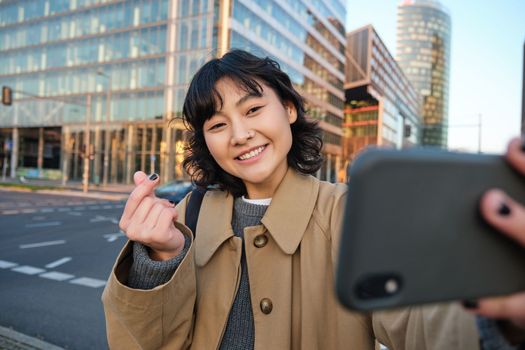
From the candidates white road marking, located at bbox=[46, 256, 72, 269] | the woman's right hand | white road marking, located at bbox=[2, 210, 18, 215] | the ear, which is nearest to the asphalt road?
white road marking, located at bbox=[46, 256, 72, 269]

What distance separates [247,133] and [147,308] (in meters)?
0.75

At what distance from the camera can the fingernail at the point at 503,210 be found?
45 cm

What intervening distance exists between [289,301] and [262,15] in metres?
30.1

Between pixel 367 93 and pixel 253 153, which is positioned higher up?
pixel 367 93

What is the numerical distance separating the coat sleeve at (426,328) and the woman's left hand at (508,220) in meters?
0.21

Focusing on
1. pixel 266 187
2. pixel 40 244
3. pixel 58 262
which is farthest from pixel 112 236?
pixel 266 187

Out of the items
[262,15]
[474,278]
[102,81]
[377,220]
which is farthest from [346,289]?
[102,81]

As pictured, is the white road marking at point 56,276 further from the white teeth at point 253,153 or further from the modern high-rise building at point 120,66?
the modern high-rise building at point 120,66

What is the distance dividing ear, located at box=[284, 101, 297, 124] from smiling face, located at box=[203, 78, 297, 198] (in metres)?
0.20

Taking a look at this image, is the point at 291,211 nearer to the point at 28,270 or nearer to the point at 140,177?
the point at 140,177

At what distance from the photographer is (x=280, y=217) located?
1.28 metres

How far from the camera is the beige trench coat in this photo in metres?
1.07

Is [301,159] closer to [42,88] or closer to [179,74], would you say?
[179,74]

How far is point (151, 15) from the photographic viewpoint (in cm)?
2725
